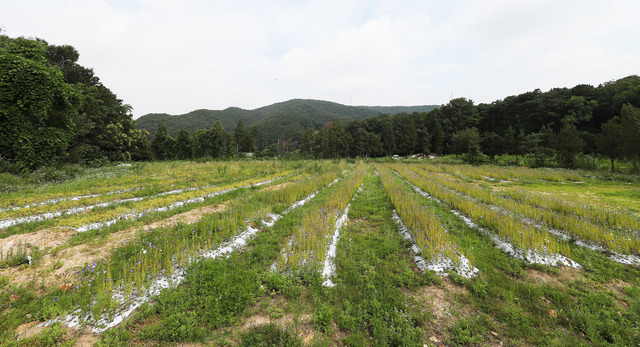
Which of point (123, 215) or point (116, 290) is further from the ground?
point (123, 215)

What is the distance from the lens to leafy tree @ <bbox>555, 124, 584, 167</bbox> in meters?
24.3

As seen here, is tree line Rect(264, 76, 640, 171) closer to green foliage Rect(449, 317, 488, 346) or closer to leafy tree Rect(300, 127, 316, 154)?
leafy tree Rect(300, 127, 316, 154)

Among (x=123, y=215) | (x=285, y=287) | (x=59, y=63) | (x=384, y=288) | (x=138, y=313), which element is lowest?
(x=384, y=288)

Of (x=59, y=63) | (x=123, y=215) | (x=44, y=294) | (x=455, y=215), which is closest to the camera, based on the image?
(x=44, y=294)

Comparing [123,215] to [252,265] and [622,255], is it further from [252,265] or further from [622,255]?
[622,255]

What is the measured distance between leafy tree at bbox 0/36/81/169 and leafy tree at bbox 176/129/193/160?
43858mm

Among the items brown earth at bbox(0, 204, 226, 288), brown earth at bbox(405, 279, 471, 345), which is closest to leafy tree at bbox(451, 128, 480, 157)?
brown earth at bbox(405, 279, 471, 345)

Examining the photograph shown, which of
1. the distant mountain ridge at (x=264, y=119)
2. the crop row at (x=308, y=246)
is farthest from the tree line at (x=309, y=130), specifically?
the crop row at (x=308, y=246)

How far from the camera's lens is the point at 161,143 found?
54844 mm

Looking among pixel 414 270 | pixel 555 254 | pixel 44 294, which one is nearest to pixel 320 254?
pixel 414 270

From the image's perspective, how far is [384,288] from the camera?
153 inches

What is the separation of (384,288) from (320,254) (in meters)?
1.55

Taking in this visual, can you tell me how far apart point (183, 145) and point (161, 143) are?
5020mm

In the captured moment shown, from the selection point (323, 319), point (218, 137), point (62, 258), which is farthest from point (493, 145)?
point (218, 137)
